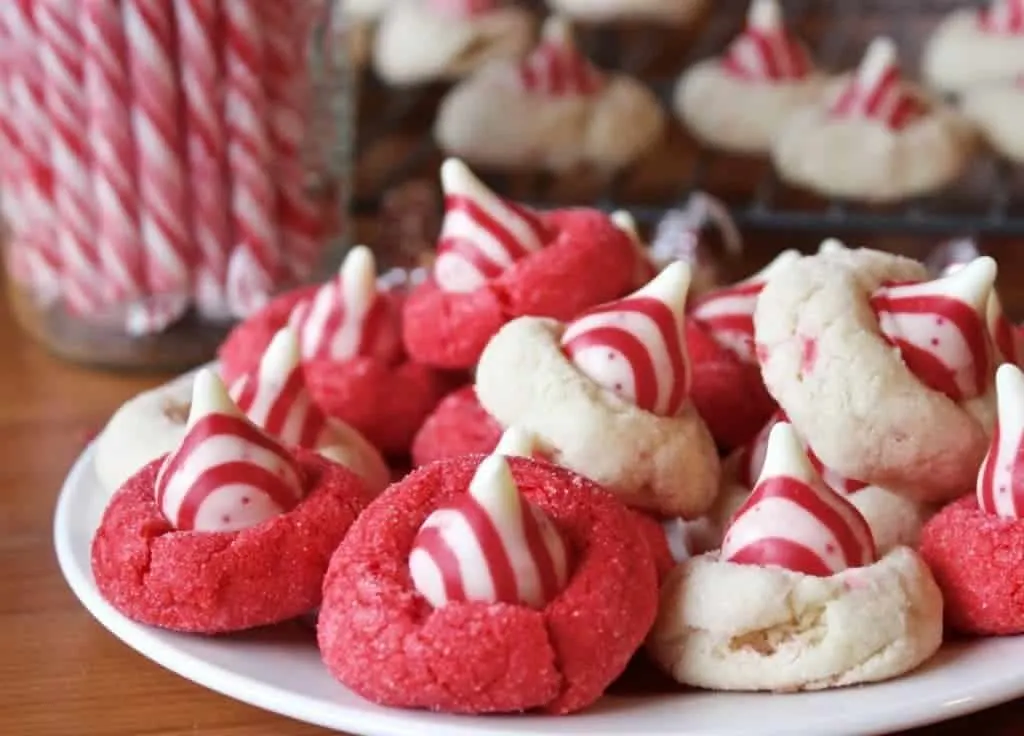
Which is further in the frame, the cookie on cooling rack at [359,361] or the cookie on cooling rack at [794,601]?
the cookie on cooling rack at [359,361]

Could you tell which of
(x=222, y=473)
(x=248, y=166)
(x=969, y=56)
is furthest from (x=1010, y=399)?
(x=969, y=56)

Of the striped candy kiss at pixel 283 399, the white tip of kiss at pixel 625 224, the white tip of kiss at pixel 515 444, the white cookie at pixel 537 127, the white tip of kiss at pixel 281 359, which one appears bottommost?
the white cookie at pixel 537 127

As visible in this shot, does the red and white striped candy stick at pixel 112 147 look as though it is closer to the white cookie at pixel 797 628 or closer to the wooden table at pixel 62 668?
the wooden table at pixel 62 668

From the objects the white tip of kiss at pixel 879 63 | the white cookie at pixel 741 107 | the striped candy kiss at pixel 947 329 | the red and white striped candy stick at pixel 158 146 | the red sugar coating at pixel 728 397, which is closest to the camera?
the striped candy kiss at pixel 947 329

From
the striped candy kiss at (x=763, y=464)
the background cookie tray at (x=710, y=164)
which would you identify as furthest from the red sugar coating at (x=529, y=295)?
the background cookie tray at (x=710, y=164)

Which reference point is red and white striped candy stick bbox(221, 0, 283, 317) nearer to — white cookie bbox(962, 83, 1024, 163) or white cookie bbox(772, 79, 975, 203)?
white cookie bbox(772, 79, 975, 203)

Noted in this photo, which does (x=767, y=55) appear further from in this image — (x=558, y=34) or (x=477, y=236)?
(x=477, y=236)
